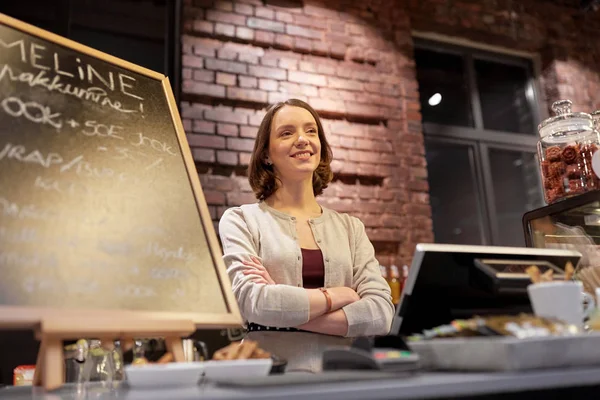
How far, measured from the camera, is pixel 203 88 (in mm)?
3188

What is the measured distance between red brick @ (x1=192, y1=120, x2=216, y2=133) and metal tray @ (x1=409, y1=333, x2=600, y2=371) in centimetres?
246

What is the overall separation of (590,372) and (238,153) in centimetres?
255

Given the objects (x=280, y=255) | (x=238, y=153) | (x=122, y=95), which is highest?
(x=238, y=153)

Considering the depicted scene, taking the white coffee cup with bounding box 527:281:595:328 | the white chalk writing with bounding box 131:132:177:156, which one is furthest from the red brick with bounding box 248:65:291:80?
the white coffee cup with bounding box 527:281:595:328

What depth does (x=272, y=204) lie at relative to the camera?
1.82 meters

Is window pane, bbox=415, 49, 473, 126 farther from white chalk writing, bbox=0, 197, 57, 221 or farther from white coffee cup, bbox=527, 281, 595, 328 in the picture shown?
white chalk writing, bbox=0, 197, 57, 221

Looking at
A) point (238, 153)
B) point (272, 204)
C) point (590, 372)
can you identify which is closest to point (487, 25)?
point (238, 153)

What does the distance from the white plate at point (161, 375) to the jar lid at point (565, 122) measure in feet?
4.72

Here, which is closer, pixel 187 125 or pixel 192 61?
pixel 187 125

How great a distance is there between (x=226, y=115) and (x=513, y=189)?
2.72 meters

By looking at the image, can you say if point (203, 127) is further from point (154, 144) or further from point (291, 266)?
point (154, 144)

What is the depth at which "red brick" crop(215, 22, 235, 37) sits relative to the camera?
3.33 m

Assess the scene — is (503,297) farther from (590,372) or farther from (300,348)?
(300,348)

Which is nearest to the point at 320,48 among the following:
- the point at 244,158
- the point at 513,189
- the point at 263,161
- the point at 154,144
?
the point at 244,158
